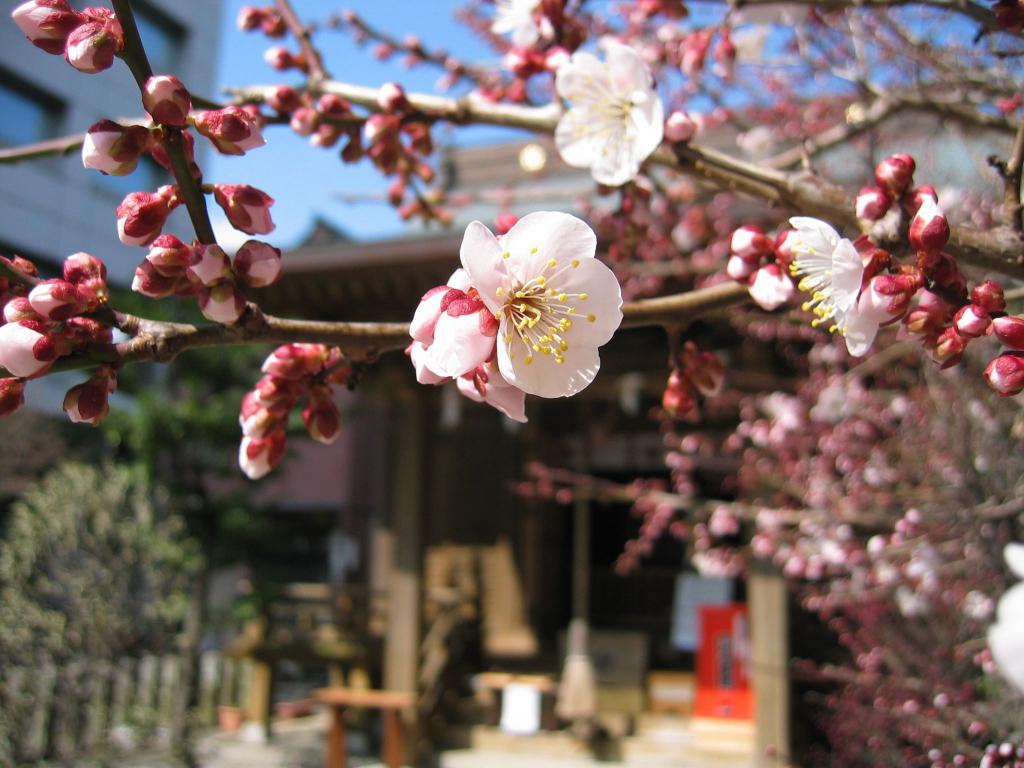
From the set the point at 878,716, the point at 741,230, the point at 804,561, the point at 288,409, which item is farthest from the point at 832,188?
the point at 804,561

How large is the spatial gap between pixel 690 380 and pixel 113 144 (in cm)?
79

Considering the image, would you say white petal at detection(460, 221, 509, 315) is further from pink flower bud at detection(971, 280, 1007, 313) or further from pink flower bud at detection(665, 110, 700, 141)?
pink flower bud at detection(665, 110, 700, 141)

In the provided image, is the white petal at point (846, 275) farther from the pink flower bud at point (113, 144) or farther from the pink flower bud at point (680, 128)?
the pink flower bud at point (113, 144)

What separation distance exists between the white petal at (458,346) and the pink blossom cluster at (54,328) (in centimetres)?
39

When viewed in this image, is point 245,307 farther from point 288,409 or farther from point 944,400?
point 944,400

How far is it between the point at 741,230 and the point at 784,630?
4171mm

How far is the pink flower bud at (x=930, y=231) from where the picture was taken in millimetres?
1022

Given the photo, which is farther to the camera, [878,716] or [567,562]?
[567,562]

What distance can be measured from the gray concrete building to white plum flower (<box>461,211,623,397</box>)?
11484 mm

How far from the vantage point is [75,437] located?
10070 millimetres

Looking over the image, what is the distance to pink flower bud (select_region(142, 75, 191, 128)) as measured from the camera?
946 mm

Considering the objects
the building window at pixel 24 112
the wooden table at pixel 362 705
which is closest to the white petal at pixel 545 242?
the wooden table at pixel 362 705

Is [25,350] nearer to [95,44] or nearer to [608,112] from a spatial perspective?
[95,44]

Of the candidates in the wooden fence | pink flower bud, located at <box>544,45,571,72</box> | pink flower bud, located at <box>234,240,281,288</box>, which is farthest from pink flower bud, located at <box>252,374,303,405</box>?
the wooden fence
